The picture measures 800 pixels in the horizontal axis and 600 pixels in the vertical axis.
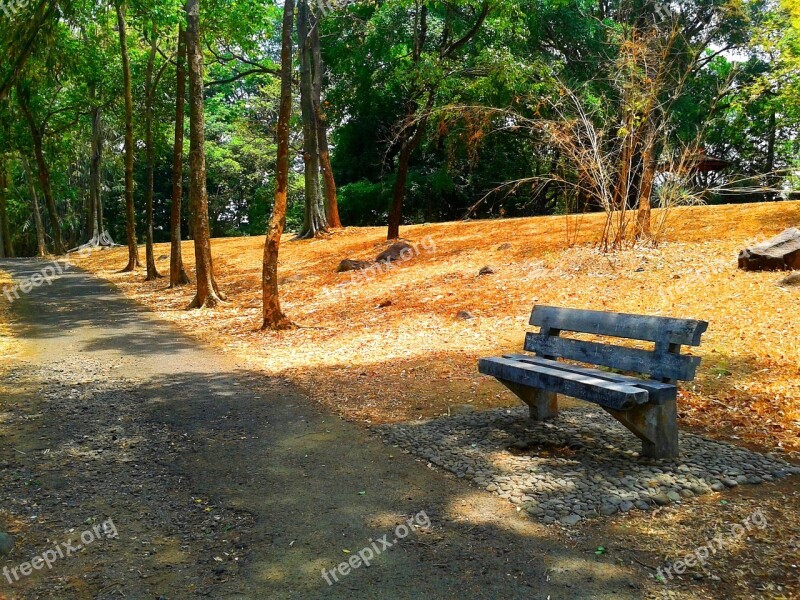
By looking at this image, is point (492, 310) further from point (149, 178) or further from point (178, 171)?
point (149, 178)

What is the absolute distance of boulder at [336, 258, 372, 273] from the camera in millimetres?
16469

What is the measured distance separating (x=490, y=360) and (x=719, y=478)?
197cm

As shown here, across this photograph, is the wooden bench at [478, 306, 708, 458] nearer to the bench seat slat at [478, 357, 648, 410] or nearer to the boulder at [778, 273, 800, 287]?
the bench seat slat at [478, 357, 648, 410]

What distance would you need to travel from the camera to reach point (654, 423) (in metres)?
4.57

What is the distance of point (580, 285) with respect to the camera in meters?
11.7

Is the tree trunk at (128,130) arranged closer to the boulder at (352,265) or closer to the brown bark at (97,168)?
the boulder at (352,265)

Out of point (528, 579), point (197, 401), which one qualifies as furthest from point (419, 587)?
point (197, 401)

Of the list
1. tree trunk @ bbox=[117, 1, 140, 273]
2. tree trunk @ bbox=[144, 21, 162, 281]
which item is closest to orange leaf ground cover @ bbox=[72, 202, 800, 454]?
tree trunk @ bbox=[144, 21, 162, 281]

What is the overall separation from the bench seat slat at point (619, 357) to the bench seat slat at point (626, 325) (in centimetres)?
11

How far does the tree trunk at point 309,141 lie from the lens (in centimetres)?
2195

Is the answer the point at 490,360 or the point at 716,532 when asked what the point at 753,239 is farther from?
the point at 716,532

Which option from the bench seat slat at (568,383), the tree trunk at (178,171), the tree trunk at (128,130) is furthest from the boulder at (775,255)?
the tree trunk at (128,130)

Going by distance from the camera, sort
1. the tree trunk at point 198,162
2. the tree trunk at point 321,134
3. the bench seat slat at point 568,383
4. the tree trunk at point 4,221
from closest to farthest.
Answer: the bench seat slat at point 568,383 → the tree trunk at point 198,162 → the tree trunk at point 321,134 → the tree trunk at point 4,221

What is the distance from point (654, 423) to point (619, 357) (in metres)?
0.73
